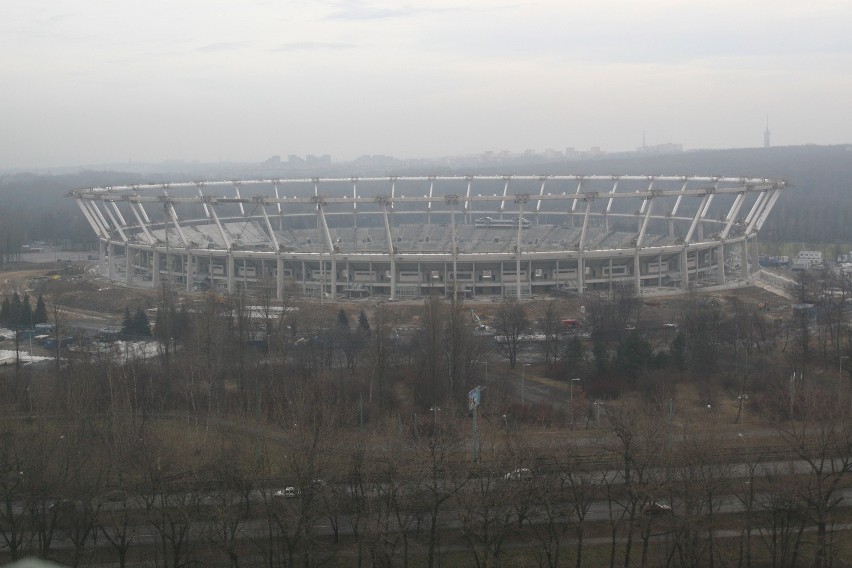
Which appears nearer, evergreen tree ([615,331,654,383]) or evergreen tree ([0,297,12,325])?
evergreen tree ([615,331,654,383])

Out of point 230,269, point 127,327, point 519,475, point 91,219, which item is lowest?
point 519,475

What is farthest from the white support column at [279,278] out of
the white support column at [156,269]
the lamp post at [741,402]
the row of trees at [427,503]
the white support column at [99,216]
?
the row of trees at [427,503]

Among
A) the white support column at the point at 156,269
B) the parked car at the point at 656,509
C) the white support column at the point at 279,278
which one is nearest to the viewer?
the parked car at the point at 656,509

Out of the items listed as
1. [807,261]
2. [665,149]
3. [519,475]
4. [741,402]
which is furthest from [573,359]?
[665,149]

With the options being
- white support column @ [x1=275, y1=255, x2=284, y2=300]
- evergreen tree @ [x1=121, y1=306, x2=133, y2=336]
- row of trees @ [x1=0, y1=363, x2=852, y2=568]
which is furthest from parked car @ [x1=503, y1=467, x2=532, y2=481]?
white support column @ [x1=275, y1=255, x2=284, y2=300]

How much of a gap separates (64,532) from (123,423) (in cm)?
157

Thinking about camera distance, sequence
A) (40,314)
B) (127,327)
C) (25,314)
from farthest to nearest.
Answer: (40,314)
(25,314)
(127,327)

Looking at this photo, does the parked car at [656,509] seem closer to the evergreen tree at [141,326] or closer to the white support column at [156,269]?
the evergreen tree at [141,326]

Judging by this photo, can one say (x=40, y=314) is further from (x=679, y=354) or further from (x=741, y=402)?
(x=741, y=402)

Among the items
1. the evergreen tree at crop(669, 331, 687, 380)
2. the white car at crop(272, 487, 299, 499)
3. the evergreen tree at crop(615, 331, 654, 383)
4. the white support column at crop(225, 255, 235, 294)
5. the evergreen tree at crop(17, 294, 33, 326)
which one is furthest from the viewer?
the white support column at crop(225, 255, 235, 294)

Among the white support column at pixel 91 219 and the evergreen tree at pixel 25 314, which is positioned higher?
the white support column at pixel 91 219

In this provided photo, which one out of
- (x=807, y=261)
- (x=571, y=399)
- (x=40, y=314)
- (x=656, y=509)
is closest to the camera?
(x=656, y=509)

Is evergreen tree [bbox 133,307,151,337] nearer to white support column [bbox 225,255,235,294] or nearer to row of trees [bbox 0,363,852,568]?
white support column [bbox 225,255,235,294]

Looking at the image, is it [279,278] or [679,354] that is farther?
[279,278]
